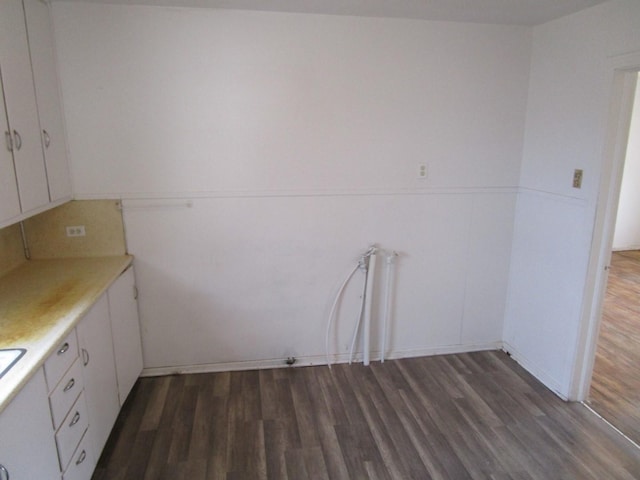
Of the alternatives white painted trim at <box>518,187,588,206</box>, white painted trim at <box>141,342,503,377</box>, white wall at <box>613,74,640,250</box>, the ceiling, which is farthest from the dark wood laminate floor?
the ceiling

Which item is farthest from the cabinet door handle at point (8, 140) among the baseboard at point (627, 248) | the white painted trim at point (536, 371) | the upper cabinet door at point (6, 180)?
the baseboard at point (627, 248)

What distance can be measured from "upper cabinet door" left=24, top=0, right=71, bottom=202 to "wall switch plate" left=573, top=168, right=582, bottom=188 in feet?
10.3

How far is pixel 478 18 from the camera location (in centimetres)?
273

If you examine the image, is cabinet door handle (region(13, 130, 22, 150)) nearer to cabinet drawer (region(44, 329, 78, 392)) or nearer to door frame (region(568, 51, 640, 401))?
cabinet drawer (region(44, 329, 78, 392))

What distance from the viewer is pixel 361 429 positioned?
2.51m

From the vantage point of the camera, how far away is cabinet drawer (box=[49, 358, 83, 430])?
1.66 m

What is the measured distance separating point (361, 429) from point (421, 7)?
8.42 feet

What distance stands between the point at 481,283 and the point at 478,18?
191 cm

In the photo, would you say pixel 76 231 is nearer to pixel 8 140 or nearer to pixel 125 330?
pixel 125 330

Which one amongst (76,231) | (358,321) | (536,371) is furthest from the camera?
(358,321)

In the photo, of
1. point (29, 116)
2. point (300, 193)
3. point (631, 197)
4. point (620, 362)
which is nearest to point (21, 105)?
point (29, 116)

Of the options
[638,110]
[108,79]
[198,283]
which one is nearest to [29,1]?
[108,79]

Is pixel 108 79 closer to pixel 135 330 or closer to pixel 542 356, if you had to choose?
pixel 135 330

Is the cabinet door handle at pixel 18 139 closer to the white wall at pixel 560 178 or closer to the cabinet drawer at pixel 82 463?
the cabinet drawer at pixel 82 463
